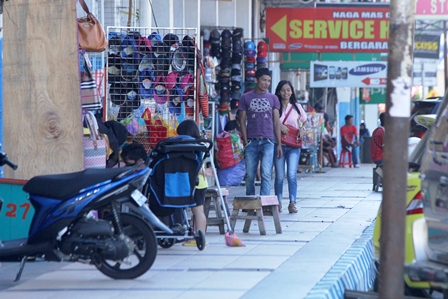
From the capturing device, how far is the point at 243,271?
7629 millimetres

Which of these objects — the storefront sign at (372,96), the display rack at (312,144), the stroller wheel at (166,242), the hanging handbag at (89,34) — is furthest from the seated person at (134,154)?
the storefront sign at (372,96)

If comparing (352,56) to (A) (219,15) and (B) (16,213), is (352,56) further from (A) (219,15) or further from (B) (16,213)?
(B) (16,213)

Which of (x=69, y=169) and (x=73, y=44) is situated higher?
(x=73, y=44)

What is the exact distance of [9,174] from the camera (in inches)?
336

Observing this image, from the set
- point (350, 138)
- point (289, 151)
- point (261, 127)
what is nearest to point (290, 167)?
point (289, 151)

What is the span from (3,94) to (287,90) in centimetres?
501

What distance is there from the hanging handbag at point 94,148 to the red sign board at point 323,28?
1131 centimetres

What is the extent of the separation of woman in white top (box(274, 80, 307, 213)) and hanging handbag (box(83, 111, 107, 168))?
3.71 metres

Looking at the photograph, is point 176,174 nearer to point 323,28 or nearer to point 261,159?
point 261,159

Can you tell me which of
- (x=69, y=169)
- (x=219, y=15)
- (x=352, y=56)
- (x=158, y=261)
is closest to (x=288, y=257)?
(x=158, y=261)

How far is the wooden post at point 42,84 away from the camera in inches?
333

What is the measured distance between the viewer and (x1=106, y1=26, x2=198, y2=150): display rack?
1069cm

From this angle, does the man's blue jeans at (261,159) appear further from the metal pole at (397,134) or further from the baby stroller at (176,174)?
the metal pole at (397,134)

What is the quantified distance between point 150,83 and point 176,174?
2.67 meters
